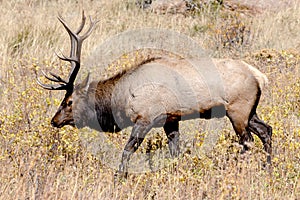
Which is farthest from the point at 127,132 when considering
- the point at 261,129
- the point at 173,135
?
the point at 261,129

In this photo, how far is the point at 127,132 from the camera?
25.1ft

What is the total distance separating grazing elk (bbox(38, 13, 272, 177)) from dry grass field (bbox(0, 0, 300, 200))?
0.27 meters

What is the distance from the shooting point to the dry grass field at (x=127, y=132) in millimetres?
5109

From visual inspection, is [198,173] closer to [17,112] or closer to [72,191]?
[72,191]

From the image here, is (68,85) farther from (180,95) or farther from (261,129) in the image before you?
(261,129)

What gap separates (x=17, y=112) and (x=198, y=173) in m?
2.71

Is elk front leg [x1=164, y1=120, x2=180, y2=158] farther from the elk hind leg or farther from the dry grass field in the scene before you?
the elk hind leg

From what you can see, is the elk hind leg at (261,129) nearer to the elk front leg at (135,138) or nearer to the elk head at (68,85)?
the elk front leg at (135,138)

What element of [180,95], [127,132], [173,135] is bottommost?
[127,132]

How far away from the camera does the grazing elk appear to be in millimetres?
6699

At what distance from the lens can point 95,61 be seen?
10.9m

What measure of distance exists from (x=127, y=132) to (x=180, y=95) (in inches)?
47.6

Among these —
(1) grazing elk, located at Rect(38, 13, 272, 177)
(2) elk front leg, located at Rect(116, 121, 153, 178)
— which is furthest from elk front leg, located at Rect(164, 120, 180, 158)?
(2) elk front leg, located at Rect(116, 121, 153, 178)

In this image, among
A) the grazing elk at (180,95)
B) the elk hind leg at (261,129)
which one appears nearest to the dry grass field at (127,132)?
the elk hind leg at (261,129)
